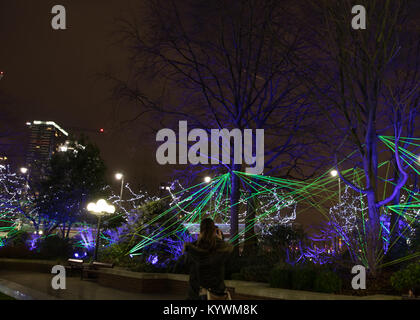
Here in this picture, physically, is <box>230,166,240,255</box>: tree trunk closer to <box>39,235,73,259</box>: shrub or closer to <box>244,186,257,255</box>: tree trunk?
<box>244,186,257,255</box>: tree trunk

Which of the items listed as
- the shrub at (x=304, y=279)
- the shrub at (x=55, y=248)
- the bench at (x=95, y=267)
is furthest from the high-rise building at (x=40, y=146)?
the shrub at (x=304, y=279)

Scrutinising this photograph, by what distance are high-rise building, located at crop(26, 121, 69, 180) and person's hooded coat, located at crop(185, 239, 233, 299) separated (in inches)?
830

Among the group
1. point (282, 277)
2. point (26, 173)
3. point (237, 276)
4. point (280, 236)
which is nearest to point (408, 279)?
point (282, 277)

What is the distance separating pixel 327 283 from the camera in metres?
8.98

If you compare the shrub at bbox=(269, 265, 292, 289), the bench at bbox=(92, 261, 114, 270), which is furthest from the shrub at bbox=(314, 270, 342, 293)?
the bench at bbox=(92, 261, 114, 270)

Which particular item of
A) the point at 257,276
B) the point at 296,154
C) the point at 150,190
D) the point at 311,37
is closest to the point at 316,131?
the point at 296,154

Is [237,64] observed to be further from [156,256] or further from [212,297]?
[212,297]

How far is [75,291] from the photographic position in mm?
12766

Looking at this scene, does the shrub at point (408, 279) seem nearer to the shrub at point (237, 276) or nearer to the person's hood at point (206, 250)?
the shrub at point (237, 276)

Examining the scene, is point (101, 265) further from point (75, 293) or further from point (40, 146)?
point (40, 146)

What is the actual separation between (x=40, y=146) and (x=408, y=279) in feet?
102

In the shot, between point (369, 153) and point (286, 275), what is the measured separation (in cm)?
437

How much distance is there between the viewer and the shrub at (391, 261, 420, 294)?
850cm
